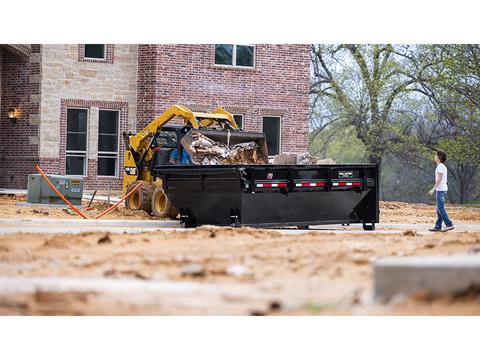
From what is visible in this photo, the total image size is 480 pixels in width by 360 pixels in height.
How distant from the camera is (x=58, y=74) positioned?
2855cm

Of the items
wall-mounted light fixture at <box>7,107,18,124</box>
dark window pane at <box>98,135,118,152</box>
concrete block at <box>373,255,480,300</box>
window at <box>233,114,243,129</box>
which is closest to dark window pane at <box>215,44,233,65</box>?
window at <box>233,114,243,129</box>

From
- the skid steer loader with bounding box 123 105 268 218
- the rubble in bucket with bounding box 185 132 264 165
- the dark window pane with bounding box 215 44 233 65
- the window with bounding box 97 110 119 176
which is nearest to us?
the rubble in bucket with bounding box 185 132 264 165

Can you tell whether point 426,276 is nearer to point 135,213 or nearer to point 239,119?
point 135,213

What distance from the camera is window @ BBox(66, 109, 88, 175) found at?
28.3m

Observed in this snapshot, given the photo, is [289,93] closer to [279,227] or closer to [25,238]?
[279,227]

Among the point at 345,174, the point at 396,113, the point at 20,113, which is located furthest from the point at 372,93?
the point at 345,174

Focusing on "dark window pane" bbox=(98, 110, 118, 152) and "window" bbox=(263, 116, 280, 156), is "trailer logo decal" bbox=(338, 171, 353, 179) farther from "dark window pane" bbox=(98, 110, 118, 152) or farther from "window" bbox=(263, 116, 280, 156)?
"window" bbox=(263, 116, 280, 156)

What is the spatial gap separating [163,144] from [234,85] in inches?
321

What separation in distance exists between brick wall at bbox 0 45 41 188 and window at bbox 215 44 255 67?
4.84 meters

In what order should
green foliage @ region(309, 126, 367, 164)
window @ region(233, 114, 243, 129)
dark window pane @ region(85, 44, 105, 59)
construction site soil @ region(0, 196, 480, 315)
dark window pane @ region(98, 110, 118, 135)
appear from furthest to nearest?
green foliage @ region(309, 126, 367, 164) < window @ region(233, 114, 243, 129) < dark window pane @ region(85, 44, 105, 59) < dark window pane @ region(98, 110, 118, 135) < construction site soil @ region(0, 196, 480, 315)

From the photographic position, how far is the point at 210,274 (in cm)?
1034

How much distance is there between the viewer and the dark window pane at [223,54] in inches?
1178

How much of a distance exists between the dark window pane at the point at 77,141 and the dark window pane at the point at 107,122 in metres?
0.57

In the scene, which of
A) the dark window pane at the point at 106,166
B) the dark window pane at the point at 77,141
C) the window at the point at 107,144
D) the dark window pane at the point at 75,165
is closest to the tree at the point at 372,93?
the window at the point at 107,144
